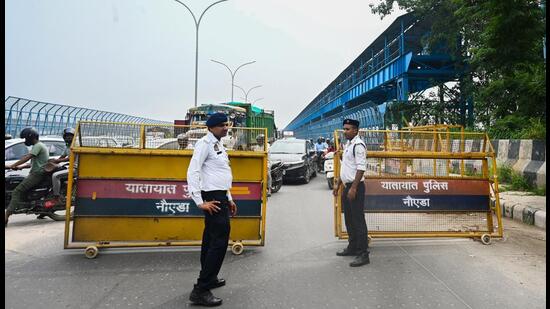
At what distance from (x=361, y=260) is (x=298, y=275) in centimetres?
84

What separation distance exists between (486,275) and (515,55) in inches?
238

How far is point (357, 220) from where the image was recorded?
4949mm

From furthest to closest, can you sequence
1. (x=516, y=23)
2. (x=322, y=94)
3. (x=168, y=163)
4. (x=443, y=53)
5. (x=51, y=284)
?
(x=322, y=94) < (x=443, y=53) < (x=516, y=23) < (x=168, y=163) < (x=51, y=284)

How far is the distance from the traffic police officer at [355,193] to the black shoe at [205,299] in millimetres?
1791

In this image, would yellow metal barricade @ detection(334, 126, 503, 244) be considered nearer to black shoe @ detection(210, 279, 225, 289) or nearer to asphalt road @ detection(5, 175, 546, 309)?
asphalt road @ detection(5, 175, 546, 309)

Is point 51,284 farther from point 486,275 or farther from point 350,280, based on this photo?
point 486,275

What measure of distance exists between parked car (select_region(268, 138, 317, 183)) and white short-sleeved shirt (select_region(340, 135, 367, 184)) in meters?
7.56

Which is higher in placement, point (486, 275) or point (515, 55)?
point (515, 55)

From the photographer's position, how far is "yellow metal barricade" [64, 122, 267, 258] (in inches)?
199

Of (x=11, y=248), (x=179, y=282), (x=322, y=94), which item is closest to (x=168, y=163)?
(x=179, y=282)

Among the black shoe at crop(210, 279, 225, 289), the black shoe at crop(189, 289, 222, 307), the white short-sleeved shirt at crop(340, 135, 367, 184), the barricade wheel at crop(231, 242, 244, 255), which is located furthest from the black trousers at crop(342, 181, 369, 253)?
the black shoe at crop(189, 289, 222, 307)

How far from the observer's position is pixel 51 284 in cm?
412

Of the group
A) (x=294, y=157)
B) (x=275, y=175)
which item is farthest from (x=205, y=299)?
(x=294, y=157)

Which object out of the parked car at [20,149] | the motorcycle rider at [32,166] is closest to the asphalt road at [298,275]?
the motorcycle rider at [32,166]
